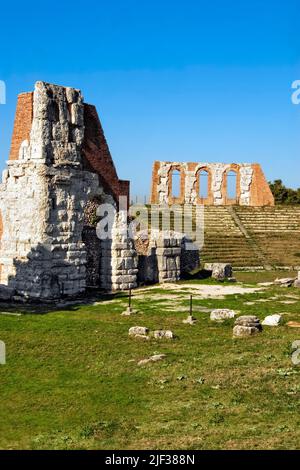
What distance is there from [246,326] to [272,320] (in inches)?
45.7

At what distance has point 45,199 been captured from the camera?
66.3 feet

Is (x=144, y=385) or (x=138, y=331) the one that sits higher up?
(x=138, y=331)

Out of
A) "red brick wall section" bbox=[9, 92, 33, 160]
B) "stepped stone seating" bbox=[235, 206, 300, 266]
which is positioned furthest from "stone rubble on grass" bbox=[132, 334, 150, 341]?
"stepped stone seating" bbox=[235, 206, 300, 266]

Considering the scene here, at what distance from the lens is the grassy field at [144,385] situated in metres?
8.52

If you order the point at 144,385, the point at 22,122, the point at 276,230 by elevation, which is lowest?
the point at 144,385

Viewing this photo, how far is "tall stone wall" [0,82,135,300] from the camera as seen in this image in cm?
2011

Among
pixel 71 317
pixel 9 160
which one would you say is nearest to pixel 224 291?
pixel 71 317

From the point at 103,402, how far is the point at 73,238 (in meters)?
11.4

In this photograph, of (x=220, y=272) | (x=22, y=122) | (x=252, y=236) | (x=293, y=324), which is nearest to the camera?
(x=293, y=324)

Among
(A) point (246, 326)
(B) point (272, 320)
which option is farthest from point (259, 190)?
(A) point (246, 326)

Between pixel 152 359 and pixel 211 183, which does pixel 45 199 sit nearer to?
pixel 152 359

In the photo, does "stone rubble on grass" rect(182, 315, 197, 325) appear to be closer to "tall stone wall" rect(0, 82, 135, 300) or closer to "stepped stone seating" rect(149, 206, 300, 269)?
"tall stone wall" rect(0, 82, 135, 300)

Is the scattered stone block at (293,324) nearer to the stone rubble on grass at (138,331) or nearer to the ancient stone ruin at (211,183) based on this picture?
the stone rubble on grass at (138,331)

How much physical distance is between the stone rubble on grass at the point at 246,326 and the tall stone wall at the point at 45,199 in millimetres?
7501
